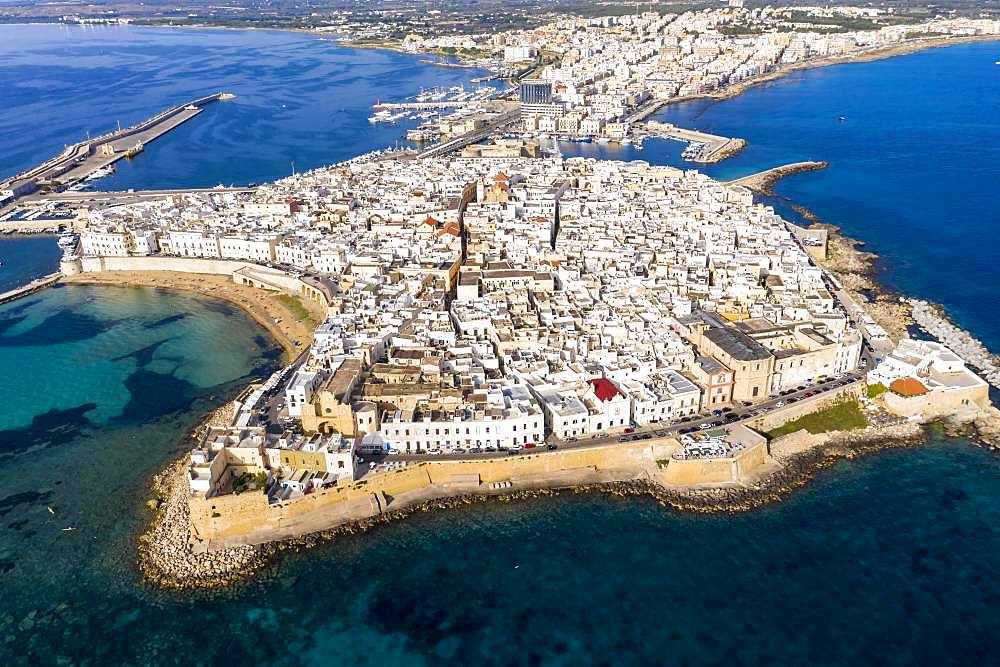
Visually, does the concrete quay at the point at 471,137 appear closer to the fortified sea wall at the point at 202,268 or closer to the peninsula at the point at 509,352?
the peninsula at the point at 509,352

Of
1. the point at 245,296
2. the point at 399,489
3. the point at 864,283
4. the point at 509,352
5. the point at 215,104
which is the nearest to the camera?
the point at 399,489

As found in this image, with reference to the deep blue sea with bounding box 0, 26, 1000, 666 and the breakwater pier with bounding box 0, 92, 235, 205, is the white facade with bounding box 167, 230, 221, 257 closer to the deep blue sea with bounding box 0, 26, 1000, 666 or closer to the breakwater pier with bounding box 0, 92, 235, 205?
the deep blue sea with bounding box 0, 26, 1000, 666

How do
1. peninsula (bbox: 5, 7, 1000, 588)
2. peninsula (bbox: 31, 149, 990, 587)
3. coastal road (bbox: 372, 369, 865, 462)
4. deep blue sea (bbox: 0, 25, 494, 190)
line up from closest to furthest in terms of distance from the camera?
peninsula (bbox: 31, 149, 990, 587), peninsula (bbox: 5, 7, 1000, 588), coastal road (bbox: 372, 369, 865, 462), deep blue sea (bbox: 0, 25, 494, 190)

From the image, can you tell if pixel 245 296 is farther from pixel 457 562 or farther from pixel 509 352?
pixel 457 562

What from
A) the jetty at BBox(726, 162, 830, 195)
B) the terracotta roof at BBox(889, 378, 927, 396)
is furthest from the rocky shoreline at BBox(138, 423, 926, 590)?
the jetty at BBox(726, 162, 830, 195)

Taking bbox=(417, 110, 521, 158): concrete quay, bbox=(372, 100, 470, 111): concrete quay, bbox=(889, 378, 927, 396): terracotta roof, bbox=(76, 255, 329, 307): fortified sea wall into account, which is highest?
bbox=(372, 100, 470, 111): concrete quay

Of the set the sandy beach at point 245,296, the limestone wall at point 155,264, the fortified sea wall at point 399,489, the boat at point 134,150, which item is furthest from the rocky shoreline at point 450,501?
the boat at point 134,150

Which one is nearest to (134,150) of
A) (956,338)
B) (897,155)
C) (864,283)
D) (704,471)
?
(864,283)
